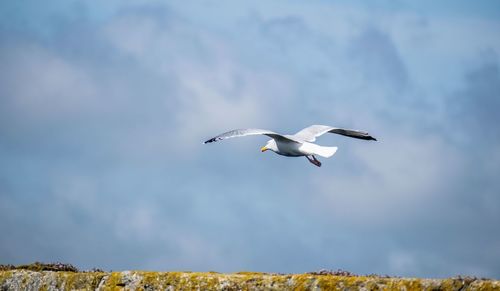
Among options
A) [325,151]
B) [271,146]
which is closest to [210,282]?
[325,151]

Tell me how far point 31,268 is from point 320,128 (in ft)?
31.8

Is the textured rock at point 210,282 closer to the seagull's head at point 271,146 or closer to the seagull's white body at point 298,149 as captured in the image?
the seagull's white body at point 298,149

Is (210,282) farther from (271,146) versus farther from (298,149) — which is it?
(271,146)

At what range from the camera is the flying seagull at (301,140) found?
20.2 m

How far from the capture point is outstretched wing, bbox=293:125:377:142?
21.0 metres

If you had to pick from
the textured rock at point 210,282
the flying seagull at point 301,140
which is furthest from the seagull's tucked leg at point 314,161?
the textured rock at point 210,282

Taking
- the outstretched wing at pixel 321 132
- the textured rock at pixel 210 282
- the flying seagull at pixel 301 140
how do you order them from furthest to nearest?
the outstretched wing at pixel 321 132
the flying seagull at pixel 301 140
the textured rock at pixel 210 282

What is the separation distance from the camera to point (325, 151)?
20.8 meters

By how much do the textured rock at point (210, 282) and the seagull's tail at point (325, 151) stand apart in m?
8.65

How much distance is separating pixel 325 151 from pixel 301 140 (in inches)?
41.5

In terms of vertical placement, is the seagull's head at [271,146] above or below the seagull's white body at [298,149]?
above

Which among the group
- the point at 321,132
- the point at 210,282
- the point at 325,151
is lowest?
the point at 210,282

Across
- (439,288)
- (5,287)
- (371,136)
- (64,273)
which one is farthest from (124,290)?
(371,136)

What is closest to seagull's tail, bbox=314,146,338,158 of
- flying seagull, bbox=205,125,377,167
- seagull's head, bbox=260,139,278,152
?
flying seagull, bbox=205,125,377,167
